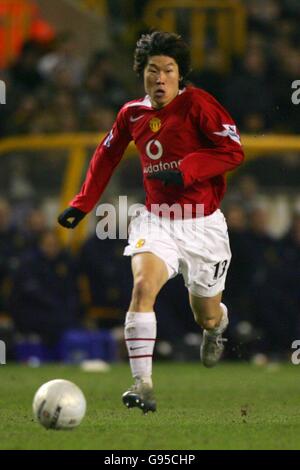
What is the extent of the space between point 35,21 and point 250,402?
988 centimetres

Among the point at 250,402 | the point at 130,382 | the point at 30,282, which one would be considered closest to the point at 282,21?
the point at 30,282

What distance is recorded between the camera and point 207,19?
712 inches

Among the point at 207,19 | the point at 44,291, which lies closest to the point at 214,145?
the point at 44,291

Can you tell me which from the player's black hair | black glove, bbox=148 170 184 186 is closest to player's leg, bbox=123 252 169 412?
black glove, bbox=148 170 184 186

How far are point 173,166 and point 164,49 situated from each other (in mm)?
747

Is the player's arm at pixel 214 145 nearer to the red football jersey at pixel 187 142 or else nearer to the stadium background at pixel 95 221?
the red football jersey at pixel 187 142

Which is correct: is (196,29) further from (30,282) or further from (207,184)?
(207,184)

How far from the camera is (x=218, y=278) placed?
8.94 meters

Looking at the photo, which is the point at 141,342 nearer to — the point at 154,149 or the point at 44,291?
the point at 154,149

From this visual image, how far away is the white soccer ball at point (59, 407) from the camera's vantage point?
7293 mm

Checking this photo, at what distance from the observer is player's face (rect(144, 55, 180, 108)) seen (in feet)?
27.8

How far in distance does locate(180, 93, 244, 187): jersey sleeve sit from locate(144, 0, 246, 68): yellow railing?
943 cm

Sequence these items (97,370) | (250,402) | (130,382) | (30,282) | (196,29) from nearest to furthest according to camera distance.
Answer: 1. (250,402)
2. (130,382)
3. (97,370)
4. (30,282)
5. (196,29)
